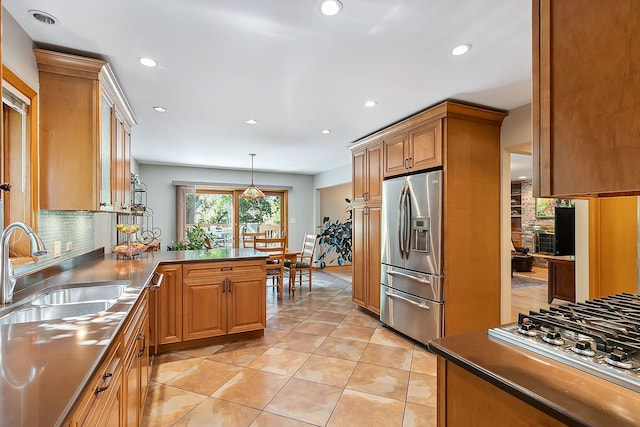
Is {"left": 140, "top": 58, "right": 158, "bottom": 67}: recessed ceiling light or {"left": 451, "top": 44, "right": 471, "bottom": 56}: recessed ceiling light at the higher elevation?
{"left": 140, "top": 58, "right": 158, "bottom": 67}: recessed ceiling light

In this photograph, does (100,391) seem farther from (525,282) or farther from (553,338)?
(525,282)

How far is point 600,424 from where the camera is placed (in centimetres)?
65

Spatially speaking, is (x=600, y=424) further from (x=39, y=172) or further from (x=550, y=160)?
(x=39, y=172)

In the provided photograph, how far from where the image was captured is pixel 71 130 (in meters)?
2.09

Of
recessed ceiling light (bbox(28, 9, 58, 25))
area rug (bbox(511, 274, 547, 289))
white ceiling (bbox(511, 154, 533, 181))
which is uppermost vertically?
recessed ceiling light (bbox(28, 9, 58, 25))

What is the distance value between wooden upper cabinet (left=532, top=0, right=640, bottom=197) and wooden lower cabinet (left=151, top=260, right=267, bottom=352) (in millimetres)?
2782

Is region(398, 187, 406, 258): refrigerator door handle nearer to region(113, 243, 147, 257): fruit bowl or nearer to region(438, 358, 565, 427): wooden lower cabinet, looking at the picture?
region(438, 358, 565, 427): wooden lower cabinet

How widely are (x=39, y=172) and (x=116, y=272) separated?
802 mm

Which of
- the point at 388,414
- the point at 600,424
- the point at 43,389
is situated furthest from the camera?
the point at 388,414

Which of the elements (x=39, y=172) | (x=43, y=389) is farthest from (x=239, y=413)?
(x=39, y=172)

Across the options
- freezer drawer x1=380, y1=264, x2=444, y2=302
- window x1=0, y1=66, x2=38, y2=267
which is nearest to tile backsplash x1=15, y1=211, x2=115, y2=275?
window x1=0, y1=66, x2=38, y2=267

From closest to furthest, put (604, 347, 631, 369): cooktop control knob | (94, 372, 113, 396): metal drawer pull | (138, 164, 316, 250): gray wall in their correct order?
(604, 347, 631, 369): cooktop control knob → (94, 372, 113, 396): metal drawer pull → (138, 164, 316, 250): gray wall

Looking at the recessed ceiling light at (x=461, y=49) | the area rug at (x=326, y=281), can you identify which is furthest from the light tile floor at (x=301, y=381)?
the recessed ceiling light at (x=461, y=49)

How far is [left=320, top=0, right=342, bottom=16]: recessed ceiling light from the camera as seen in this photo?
1.58 metres
